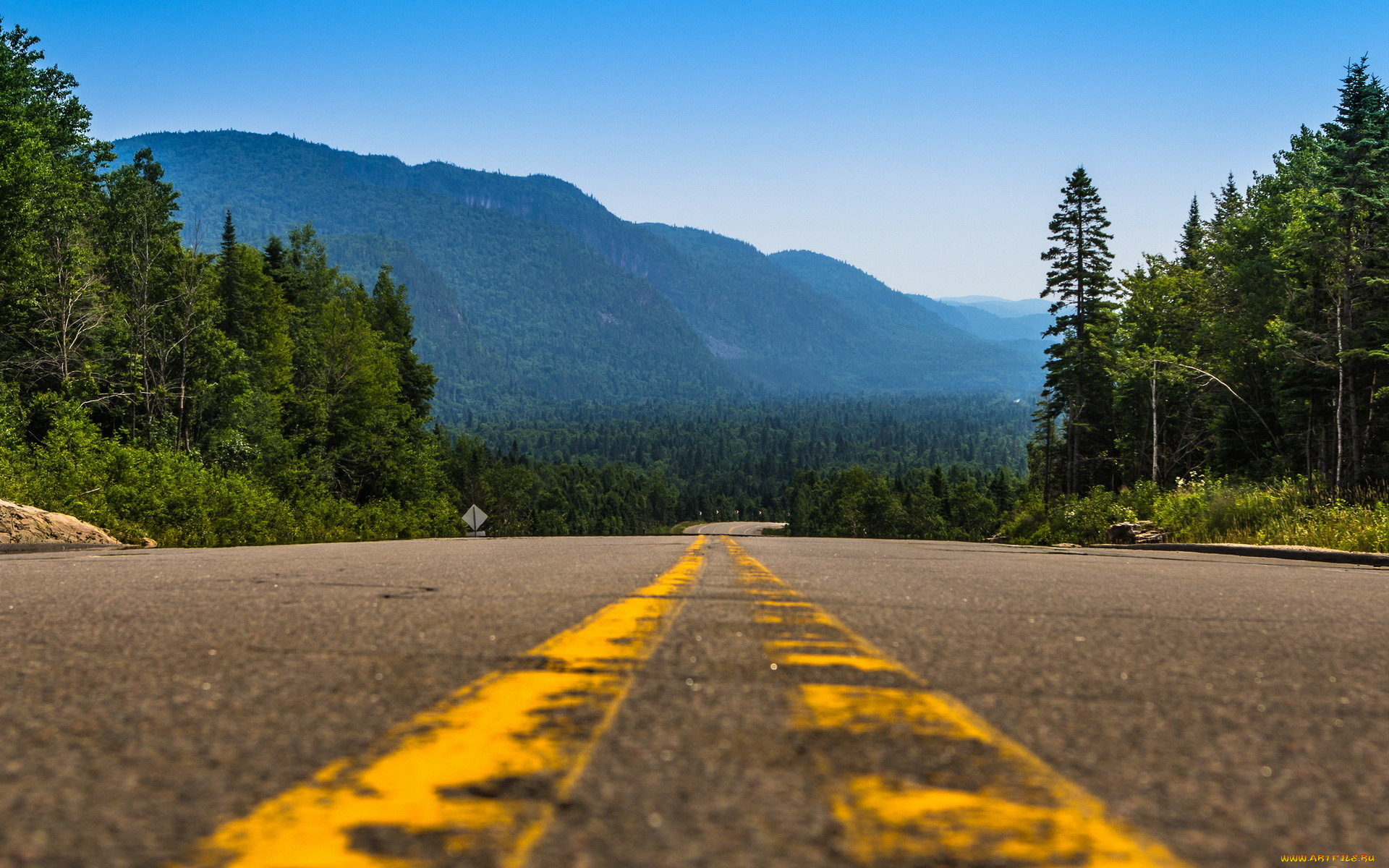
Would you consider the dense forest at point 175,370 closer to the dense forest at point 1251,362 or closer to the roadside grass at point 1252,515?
the roadside grass at point 1252,515

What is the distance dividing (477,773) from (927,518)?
459ft

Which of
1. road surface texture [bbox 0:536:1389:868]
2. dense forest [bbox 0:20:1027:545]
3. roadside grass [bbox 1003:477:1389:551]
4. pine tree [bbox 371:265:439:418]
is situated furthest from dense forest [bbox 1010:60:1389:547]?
pine tree [bbox 371:265:439:418]

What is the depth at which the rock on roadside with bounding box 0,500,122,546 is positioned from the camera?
14.0 metres

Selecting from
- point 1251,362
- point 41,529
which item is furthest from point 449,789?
point 1251,362

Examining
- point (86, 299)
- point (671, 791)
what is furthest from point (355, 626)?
point (86, 299)

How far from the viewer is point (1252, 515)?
71.2ft

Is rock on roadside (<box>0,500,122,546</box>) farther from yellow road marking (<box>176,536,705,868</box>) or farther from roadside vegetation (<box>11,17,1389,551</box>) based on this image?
yellow road marking (<box>176,536,705,868</box>)

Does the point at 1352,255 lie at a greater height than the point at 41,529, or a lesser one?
greater

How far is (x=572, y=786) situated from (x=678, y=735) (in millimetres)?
544

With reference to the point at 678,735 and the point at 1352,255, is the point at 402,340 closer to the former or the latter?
the point at 1352,255

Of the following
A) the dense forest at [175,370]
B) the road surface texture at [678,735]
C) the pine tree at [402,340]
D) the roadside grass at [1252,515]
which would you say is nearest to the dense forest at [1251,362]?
the roadside grass at [1252,515]

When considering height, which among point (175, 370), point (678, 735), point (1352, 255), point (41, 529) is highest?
point (1352, 255)

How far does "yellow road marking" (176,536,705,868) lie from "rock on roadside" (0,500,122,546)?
13834mm

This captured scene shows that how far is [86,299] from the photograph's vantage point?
3266 centimetres
